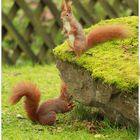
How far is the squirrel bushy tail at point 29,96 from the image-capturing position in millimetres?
4957

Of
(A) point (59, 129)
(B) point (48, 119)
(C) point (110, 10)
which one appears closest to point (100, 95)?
(A) point (59, 129)

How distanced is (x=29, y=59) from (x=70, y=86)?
3.99m

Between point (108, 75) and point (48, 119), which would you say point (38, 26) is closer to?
point (48, 119)

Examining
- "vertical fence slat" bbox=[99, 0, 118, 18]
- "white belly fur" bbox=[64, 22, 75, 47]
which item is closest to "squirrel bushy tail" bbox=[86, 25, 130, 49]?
"white belly fur" bbox=[64, 22, 75, 47]

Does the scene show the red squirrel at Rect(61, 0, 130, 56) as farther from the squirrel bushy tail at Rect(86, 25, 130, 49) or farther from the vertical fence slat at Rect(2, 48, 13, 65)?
the vertical fence slat at Rect(2, 48, 13, 65)

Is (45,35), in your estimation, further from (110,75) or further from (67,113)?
(110,75)

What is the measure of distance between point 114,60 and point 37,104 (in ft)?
2.73

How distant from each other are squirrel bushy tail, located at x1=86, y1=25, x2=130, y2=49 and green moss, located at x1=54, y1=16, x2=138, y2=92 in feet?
0.14

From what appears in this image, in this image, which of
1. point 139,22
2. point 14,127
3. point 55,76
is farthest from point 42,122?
point 55,76

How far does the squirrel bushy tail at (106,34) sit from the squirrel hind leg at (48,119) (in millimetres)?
685

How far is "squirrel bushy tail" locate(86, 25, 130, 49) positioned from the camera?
5004mm

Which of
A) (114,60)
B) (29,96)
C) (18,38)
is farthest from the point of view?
(18,38)

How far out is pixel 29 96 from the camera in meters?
5.06

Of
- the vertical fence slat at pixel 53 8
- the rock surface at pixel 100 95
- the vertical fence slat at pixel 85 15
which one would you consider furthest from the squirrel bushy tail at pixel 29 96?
the vertical fence slat at pixel 85 15
